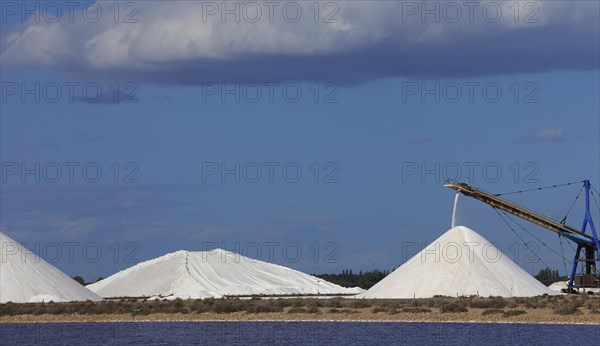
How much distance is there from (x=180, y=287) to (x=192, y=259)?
1283cm

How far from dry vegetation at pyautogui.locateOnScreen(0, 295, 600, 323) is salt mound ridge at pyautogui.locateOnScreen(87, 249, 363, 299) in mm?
20363

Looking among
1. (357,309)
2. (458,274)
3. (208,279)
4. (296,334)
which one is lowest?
(296,334)

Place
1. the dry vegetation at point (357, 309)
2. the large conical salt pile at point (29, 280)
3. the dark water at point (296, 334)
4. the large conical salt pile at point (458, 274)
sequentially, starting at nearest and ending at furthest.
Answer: the dark water at point (296, 334)
the dry vegetation at point (357, 309)
the large conical salt pile at point (29, 280)
the large conical salt pile at point (458, 274)

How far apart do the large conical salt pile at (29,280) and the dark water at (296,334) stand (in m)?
12.5

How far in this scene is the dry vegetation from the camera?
5947 centimetres

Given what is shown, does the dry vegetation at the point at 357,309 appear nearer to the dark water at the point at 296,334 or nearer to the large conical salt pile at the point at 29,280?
the large conical salt pile at the point at 29,280

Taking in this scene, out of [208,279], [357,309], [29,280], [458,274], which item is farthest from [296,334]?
[208,279]

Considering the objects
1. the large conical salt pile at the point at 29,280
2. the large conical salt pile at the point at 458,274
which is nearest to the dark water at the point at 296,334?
the large conical salt pile at the point at 29,280

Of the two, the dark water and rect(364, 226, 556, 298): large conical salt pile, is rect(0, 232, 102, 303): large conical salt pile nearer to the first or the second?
the dark water

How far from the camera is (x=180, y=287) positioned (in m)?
98.7

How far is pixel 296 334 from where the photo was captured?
49.9 metres

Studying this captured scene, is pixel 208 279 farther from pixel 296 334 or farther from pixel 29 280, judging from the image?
pixel 296 334

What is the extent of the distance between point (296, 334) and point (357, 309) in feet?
56.4

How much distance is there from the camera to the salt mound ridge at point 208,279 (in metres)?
99.0
